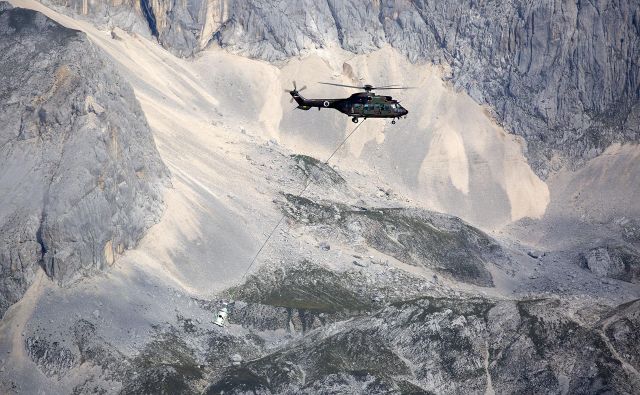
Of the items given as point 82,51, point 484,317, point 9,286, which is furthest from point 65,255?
point 484,317

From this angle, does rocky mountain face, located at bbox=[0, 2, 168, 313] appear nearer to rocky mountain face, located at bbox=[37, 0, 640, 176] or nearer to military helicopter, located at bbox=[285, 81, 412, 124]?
military helicopter, located at bbox=[285, 81, 412, 124]

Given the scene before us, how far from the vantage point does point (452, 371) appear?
119375mm

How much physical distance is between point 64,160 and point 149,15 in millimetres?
74865

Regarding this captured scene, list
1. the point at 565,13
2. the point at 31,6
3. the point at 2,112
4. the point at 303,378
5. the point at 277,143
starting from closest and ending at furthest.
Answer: the point at 303,378 < the point at 2,112 < the point at 31,6 < the point at 277,143 < the point at 565,13

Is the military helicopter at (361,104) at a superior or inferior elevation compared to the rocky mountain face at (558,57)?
superior

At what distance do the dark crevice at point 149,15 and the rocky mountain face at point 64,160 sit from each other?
182ft

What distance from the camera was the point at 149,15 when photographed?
635 ft

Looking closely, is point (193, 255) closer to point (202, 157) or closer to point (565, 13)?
point (202, 157)

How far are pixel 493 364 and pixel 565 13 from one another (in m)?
100.0

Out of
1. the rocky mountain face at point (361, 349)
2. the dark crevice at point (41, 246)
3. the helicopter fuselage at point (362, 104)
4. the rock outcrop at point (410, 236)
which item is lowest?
the rock outcrop at point (410, 236)

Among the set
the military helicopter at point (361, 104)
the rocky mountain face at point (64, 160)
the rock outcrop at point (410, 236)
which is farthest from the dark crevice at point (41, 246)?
the rock outcrop at point (410, 236)

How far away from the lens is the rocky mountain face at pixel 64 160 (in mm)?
119688

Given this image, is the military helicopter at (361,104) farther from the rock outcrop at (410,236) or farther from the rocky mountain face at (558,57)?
the rocky mountain face at (558,57)

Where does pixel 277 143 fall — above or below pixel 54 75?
below
